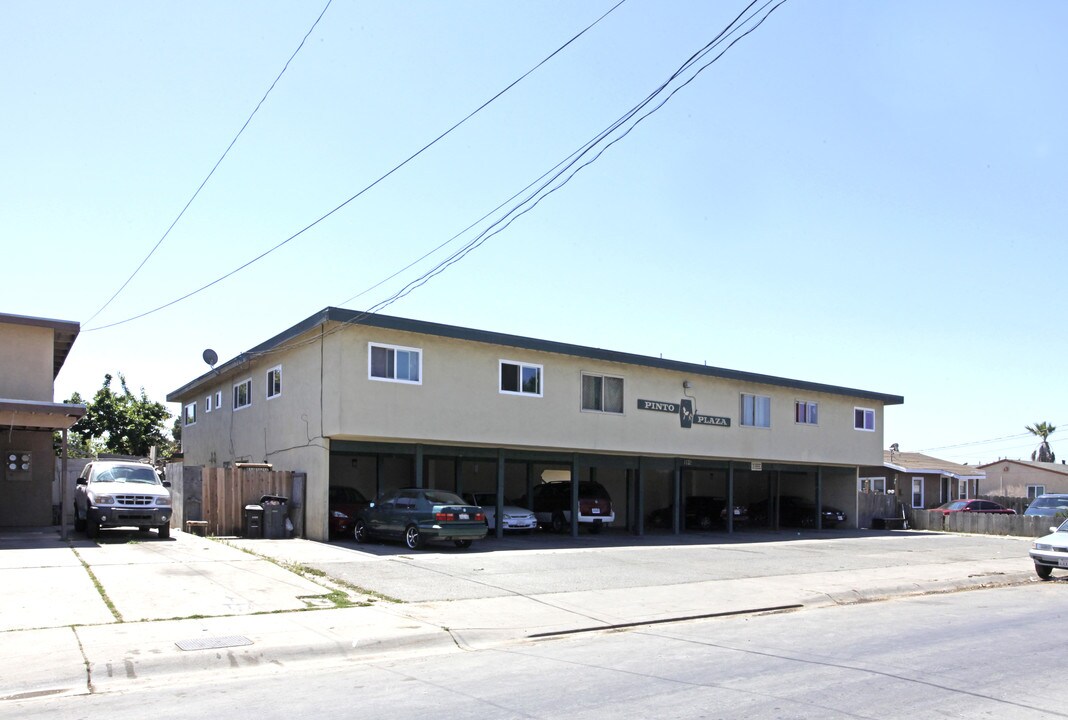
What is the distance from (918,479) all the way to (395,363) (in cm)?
3626

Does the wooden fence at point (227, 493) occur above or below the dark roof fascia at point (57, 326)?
below

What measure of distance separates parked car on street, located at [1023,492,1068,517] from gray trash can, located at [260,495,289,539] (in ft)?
94.5

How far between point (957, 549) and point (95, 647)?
25.4m

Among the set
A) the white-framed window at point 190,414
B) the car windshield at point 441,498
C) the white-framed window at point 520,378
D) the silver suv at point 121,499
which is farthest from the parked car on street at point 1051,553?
the white-framed window at point 190,414

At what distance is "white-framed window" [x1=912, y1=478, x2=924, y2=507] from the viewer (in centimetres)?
4825

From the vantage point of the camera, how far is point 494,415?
79.6 ft

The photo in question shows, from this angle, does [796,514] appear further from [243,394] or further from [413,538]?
[243,394]

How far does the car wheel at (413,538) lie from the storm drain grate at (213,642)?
33.7 ft

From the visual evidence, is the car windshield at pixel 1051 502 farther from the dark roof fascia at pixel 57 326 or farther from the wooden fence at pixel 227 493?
the dark roof fascia at pixel 57 326

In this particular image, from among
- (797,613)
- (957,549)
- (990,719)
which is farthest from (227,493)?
(957,549)

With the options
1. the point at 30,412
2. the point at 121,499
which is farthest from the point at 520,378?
the point at 30,412

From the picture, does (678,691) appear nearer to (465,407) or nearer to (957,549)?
(465,407)

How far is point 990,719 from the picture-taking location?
701 centimetres

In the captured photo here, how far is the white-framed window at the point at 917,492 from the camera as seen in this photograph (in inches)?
1900
